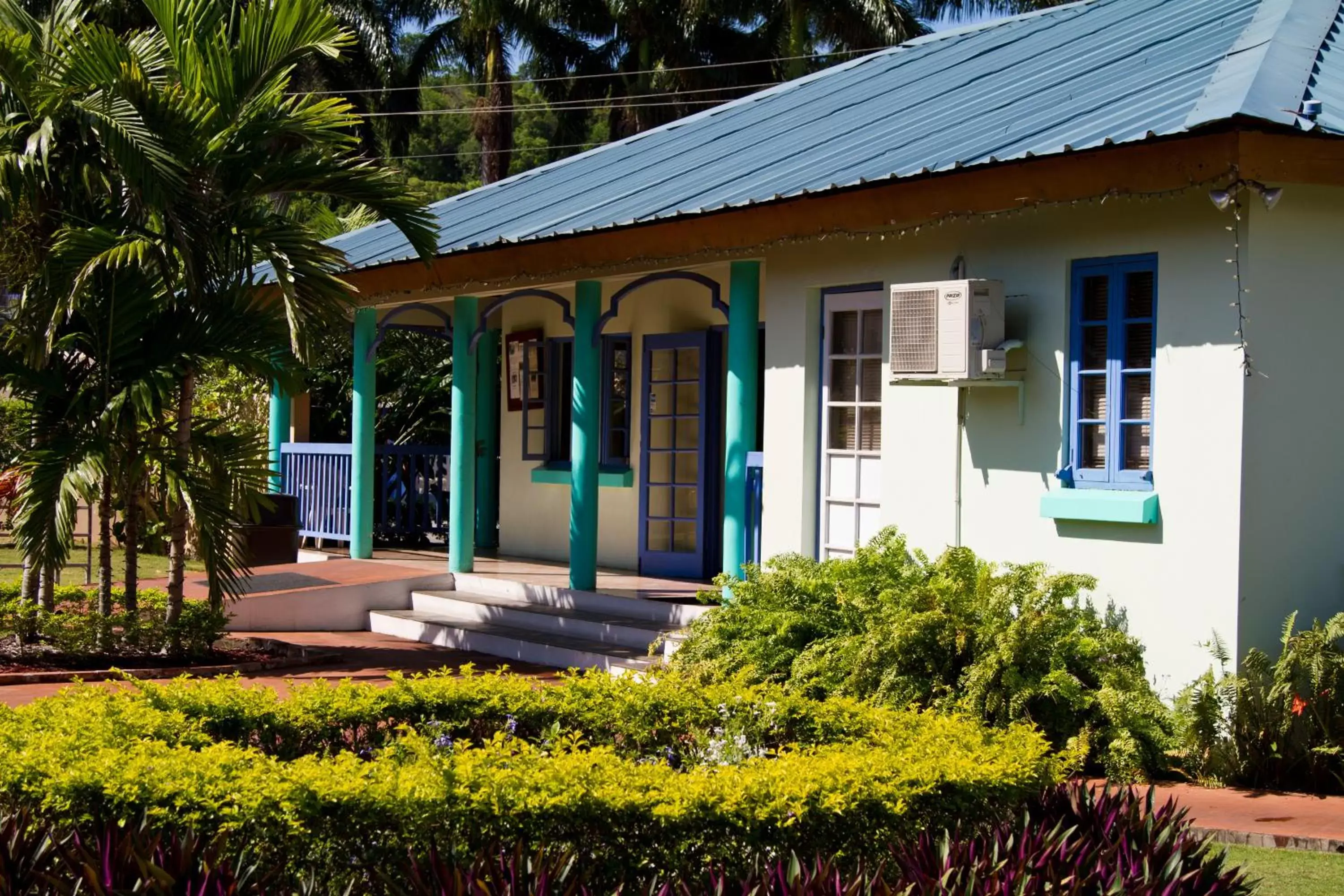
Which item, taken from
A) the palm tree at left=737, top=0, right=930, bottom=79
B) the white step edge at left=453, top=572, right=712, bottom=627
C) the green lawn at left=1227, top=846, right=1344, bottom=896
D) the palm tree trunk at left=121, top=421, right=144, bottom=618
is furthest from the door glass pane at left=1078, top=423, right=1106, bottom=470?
the palm tree at left=737, top=0, right=930, bottom=79

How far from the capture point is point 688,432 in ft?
45.3

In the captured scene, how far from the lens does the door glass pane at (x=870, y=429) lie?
33.3ft

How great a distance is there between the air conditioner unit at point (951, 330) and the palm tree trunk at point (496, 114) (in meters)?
25.8

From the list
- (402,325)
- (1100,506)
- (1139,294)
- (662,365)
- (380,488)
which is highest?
(402,325)

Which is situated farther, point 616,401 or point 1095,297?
point 616,401

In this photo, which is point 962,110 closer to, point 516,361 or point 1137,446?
point 1137,446

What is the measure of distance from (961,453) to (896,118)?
2.78 m

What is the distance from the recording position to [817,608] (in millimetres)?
8656

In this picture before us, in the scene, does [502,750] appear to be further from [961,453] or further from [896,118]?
[896,118]

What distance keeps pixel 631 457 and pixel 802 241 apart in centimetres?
500

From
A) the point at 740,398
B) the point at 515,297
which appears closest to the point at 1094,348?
the point at 740,398

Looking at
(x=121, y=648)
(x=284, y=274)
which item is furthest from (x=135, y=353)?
(x=121, y=648)

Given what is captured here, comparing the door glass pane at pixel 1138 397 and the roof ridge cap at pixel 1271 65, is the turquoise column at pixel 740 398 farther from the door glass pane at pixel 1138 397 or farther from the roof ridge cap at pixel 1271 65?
the roof ridge cap at pixel 1271 65

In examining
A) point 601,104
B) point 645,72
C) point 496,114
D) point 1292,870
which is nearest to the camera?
point 1292,870
